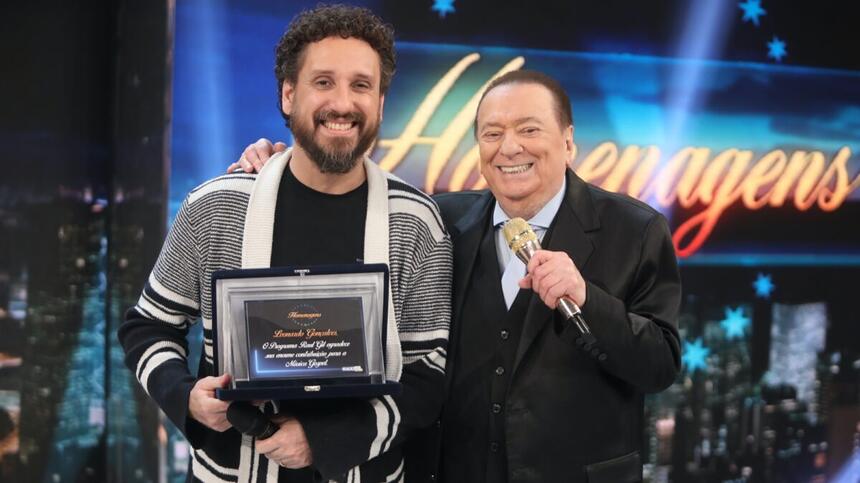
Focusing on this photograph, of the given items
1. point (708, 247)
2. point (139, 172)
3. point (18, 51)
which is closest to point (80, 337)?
point (139, 172)

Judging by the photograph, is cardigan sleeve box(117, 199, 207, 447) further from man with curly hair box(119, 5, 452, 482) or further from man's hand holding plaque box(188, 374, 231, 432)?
man's hand holding plaque box(188, 374, 231, 432)

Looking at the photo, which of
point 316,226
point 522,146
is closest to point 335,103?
point 316,226

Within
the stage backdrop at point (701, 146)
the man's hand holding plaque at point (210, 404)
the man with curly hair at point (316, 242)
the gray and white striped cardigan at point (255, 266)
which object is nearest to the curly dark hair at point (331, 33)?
the man with curly hair at point (316, 242)

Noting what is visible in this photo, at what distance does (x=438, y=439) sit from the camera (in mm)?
2521

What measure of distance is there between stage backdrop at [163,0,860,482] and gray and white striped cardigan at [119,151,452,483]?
212cm

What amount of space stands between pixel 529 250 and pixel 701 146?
2.97 m

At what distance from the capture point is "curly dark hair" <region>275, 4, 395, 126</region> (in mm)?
2246

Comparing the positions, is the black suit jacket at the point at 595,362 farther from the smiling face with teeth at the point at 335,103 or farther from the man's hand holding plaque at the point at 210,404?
the man's hand holding plaque at the point at 210,404

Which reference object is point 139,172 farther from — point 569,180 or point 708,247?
point 708,247

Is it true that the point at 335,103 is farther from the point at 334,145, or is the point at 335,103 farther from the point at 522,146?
the point at 522,146

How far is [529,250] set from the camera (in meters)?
2.14

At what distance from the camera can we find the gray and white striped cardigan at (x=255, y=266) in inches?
83.8

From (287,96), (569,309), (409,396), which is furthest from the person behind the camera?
(287,96)

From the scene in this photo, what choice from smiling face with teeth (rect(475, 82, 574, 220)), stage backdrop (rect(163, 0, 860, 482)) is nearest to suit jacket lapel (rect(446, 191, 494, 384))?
smiling face with teeth (rect(475, 82, 574, 220))
